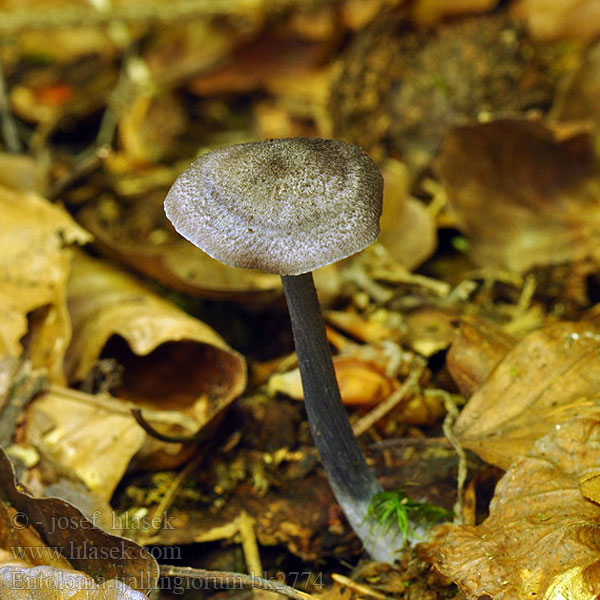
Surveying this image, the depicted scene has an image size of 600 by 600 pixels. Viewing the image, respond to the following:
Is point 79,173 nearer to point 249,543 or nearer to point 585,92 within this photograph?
point 249,543

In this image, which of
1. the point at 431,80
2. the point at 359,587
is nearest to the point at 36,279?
the point at 359,587

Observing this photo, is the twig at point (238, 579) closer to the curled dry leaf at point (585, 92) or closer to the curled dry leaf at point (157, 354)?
the curled dry leaf at point (157, 354)

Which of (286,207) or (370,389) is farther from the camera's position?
(370,389)

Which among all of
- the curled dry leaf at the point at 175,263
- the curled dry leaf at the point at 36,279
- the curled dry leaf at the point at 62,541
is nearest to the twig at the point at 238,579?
the curled dry leaf at the point at 62,541

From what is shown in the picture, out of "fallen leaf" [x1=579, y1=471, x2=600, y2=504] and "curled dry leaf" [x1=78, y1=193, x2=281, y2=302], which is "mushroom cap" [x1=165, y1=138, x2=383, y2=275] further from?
"curled dry leaf" [x1=78, y1=193, x2=281, y2=302]

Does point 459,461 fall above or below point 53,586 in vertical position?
above

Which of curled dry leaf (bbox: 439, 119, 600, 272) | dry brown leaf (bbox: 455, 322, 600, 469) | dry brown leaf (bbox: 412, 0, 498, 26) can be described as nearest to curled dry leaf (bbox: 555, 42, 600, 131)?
curled dry leaf (bbox: 439, 119, 600, 272)

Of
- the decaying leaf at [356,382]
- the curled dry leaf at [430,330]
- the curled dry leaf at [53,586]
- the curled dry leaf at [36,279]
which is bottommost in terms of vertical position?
the curled dry leaf at [53,586]

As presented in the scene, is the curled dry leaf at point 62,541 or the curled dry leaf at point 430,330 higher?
the curled dry leaf at point 430,330
